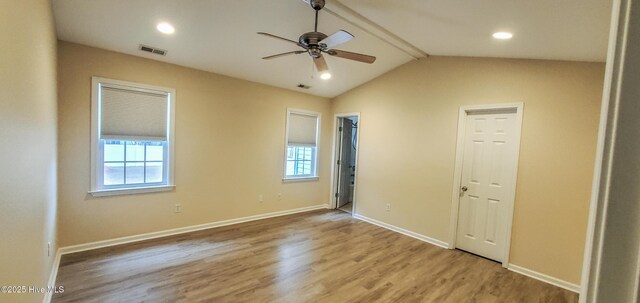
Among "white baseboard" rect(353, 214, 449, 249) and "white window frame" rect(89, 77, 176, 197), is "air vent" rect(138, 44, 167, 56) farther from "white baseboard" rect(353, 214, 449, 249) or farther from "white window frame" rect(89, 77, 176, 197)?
"white baseboard" rect(353, 214, 449, 249)

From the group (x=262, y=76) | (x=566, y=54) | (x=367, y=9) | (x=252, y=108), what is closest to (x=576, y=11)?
(x=566, y=54)

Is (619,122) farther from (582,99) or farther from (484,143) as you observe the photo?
(484,143)

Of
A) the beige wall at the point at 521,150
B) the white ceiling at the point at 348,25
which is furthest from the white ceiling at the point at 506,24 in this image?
the beige wall at the point at 521,150

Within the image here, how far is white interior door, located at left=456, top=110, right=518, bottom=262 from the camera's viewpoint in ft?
11.7

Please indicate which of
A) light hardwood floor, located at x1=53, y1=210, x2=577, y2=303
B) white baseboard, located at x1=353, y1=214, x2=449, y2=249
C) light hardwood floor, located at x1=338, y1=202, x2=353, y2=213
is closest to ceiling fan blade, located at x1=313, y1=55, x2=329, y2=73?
light hardwood floor, located at x1=53, y1=210, x2=577, y2=303

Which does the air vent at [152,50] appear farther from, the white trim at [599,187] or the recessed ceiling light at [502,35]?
the white trim at [599,187]

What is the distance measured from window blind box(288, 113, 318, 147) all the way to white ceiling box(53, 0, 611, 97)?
5.80ft

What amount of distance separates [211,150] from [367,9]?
307 cm

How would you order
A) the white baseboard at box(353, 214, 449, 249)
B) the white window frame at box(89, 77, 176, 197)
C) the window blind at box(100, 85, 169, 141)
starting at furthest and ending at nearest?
the white baseboard at box(353, 214, 449, 249) < the window blind at box(100, 85, 169, 141) < the white window frame at box(89, 77, 176, 197)

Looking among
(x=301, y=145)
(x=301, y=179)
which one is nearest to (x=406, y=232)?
(x=301, y=179)

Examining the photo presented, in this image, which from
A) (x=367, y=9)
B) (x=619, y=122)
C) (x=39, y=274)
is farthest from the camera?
(x=367, y=9)

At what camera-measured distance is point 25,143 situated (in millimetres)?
1706

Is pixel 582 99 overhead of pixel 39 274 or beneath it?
overhead

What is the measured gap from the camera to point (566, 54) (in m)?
2.95
